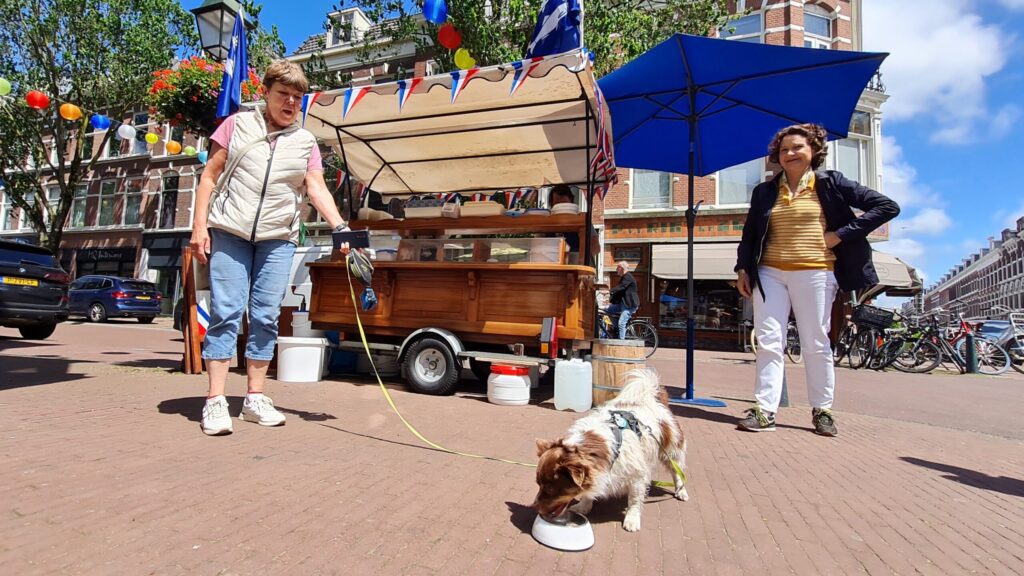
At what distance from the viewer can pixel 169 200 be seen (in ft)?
86.0

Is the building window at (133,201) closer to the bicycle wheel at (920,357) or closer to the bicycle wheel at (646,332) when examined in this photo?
the bicycle wheel at (646,332)

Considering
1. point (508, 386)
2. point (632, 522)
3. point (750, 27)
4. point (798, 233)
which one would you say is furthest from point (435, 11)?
point (750, 27)

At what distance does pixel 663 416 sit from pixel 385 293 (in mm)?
3879

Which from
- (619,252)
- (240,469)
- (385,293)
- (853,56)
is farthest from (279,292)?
(619,252)

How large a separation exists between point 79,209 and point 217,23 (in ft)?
102

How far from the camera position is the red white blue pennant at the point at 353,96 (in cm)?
515

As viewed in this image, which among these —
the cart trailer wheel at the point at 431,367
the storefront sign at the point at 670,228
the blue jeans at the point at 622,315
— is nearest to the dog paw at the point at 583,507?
the cart trailer wheel at the point at 431,367

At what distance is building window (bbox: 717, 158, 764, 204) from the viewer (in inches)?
699

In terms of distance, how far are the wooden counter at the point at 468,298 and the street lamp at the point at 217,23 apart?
2.84 m

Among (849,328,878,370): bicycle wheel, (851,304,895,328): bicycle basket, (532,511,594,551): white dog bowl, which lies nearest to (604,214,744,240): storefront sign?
(851,304,895,328): bicycle basket

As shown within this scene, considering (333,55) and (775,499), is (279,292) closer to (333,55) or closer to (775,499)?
(775,499)

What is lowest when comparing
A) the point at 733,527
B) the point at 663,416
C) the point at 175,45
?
the point at 733,527

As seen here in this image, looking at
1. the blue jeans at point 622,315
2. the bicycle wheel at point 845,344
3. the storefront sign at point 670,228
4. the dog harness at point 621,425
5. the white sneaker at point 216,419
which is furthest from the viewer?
the storefront sign at point 670,228

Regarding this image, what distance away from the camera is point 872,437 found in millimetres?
3898
